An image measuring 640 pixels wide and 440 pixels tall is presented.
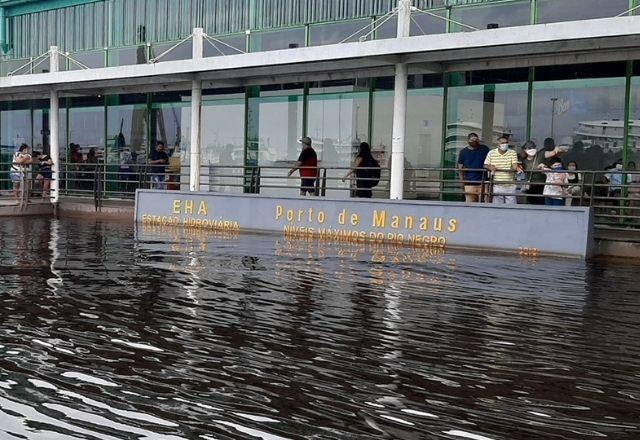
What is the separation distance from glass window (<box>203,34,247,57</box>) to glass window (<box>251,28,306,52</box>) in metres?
0.37

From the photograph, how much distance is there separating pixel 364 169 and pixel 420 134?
5.91 ft

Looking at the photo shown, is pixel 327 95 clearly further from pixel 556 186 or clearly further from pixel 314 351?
pixel 314 351

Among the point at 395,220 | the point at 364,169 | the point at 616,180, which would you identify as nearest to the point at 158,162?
the point at 364,169

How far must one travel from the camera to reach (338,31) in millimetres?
17938

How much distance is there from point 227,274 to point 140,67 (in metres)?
11.4

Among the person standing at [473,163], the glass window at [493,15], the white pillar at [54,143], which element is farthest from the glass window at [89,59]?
the person standing at [473,163]

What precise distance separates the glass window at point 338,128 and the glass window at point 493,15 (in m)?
3.89

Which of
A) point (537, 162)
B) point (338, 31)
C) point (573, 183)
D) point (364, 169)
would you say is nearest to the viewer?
point (573, 183)

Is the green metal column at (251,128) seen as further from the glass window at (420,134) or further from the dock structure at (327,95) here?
the glass window at (420,134)

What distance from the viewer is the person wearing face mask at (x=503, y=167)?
15383 millimetres

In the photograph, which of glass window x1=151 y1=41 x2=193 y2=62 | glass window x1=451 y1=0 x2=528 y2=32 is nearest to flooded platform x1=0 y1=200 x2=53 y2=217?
glass window x1=151 y1=41 x2=193 y2=62

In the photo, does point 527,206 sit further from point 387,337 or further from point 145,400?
point 145,400

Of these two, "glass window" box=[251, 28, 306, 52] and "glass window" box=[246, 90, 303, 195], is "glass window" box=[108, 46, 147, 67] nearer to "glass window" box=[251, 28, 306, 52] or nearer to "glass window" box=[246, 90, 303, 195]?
"glass window" box=[246, 90, 303, 195]

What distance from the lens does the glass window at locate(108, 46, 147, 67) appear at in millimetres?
21562
